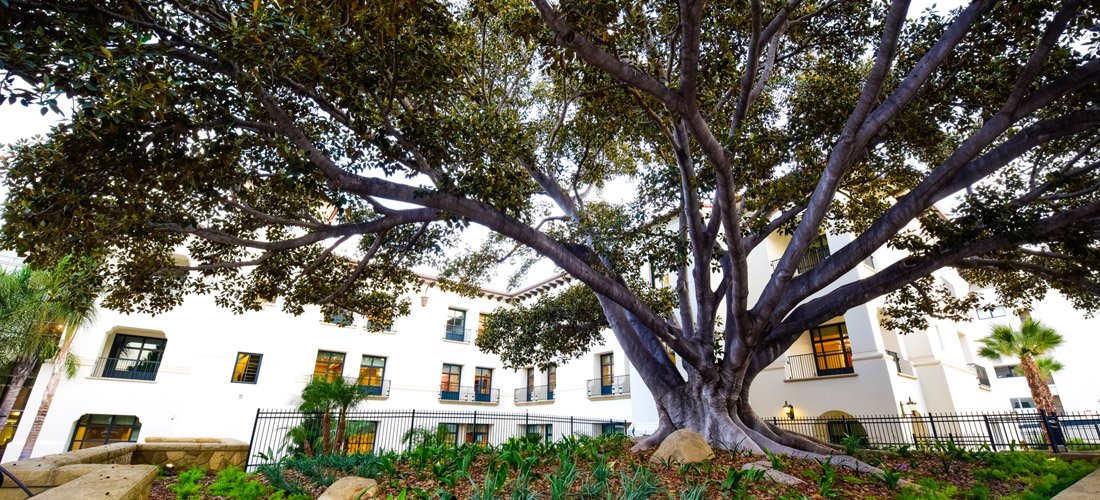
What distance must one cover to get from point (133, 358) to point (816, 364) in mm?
23636

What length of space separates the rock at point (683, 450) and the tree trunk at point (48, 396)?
18421 millimetres

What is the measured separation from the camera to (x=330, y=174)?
5.75m

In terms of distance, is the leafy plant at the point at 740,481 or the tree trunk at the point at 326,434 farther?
the tree trunk at the point at 326,434

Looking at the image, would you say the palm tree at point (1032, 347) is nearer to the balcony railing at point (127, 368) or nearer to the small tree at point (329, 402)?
the small tree at point (329, 402)

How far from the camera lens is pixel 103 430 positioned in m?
15.7

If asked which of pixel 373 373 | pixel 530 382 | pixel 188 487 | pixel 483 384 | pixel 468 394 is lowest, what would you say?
pixel 188 487

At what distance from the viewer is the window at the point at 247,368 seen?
17.8m

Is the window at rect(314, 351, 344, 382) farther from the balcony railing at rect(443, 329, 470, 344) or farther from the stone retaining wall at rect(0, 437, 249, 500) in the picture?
the stone retaining wall at rect(0, 437, 249, 500)

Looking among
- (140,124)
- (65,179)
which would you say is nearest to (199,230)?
(65,179)

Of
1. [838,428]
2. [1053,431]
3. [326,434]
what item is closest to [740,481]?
[326,434]

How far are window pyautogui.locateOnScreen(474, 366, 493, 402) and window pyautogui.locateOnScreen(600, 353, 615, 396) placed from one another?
6417 mm

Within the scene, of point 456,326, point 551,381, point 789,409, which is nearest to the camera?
point 789,409

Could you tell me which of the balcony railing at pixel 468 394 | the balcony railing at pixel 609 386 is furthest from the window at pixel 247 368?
the balcony railing at pixel 609 386

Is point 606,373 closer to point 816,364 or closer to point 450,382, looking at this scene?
point 450,382
